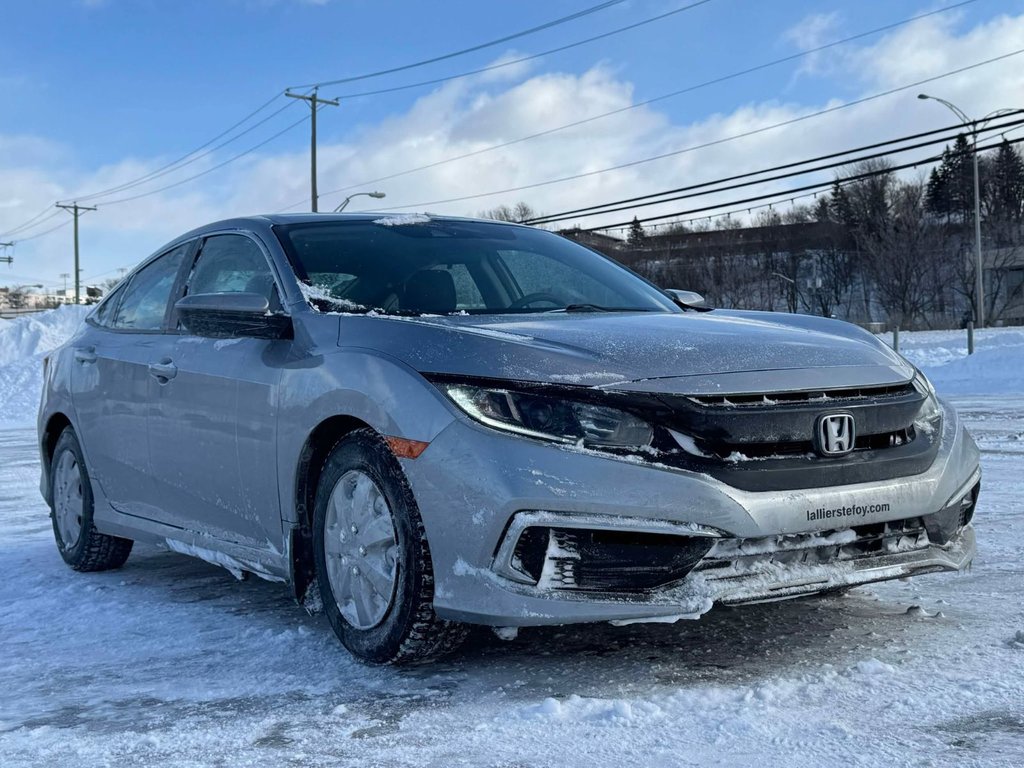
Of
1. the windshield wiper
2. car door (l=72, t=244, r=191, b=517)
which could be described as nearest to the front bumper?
the windshield wiper

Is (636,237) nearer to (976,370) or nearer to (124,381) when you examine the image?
(976,370)

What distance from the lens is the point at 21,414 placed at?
18766mm

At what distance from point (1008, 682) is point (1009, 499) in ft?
11.8

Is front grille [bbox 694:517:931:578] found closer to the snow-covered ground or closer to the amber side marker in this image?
the snow-covered ground

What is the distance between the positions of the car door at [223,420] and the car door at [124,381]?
16 centimetres

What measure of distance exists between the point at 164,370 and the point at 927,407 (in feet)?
9.45

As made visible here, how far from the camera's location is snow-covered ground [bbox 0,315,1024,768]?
105 inches

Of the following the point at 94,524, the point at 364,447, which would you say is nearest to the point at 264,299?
the point at 364,447

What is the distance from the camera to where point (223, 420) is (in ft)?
13.6

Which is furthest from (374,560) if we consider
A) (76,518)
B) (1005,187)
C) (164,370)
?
(1005,187)

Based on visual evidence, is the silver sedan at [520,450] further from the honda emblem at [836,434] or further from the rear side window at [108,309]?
the rear side window at [108,309]

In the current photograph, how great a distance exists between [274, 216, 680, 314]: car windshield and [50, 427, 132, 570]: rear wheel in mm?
1818

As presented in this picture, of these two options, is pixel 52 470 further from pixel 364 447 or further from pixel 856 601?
pixel 856 601

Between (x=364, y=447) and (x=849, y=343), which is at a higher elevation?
(x=849, y=343)
